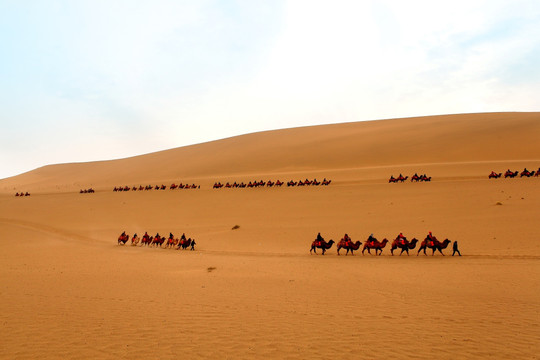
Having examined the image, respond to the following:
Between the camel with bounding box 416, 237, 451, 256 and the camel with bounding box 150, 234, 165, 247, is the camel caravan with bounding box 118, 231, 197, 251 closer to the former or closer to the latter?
the camel with bounding box 150, 234, 165, 247

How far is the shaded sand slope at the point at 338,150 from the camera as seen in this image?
4334 cm

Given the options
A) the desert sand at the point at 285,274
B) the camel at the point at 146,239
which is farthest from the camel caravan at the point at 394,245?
Answer: the camel at the point at 146,239

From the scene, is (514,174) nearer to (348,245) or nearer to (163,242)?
(348,245)

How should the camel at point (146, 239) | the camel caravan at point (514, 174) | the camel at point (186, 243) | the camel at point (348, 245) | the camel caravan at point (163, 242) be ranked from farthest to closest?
the camel caravan at point (514, 174) → the camel at point (146, 239) → the camel caravan at point (163, 242) → the camel at point (186, 243) → the camel at point (348, 245)

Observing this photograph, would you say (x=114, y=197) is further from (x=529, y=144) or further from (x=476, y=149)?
(x=529, y=144)

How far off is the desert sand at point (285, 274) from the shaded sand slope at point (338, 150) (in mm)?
2702

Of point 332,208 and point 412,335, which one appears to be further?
point 332,208

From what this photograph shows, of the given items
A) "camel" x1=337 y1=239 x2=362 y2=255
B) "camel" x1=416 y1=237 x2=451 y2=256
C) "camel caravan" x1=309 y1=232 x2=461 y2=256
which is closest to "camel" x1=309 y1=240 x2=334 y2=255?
"camel caravan" x1=309 y1=232 x2=461 y2=256

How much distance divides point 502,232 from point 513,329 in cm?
1193

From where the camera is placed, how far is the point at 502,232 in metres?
17.6

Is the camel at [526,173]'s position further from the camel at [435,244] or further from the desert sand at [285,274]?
the camel at [435,244]

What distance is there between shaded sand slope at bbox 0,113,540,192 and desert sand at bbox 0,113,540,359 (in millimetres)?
2702

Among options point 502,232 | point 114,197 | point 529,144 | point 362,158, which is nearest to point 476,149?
point 529,144

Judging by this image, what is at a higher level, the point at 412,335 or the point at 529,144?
the point at 529,144
